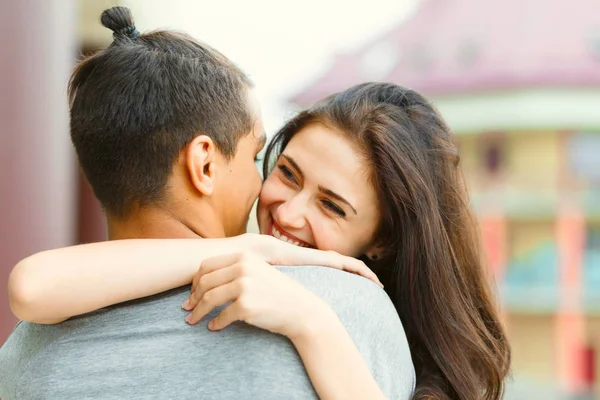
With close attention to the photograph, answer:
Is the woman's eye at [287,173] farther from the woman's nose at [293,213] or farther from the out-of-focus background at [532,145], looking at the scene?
the out-of-focus background at [532,145]

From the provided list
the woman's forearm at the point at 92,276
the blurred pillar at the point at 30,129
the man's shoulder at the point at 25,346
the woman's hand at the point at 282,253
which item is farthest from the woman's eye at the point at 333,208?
the blurred pillar at the point at 30,129

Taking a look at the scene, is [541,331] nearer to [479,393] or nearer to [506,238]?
[506,238]

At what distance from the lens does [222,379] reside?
41.7 inches

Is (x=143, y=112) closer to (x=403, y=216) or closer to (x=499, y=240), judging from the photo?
(x=403, y=216)

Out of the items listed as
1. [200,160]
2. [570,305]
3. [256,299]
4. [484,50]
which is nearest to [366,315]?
[256,299]

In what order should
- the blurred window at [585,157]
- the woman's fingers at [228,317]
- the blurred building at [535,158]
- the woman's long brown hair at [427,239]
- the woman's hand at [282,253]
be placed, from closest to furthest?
the woman's fingers at [228,317]
the woman's hand at [282,253]
the woman's long brown hair at [427,239]
the blurred building at [535,158]
the blurred window at [585,157]

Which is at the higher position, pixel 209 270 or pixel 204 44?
pixel 204 44

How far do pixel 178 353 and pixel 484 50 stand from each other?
1523cm

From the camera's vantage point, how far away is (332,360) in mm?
1074

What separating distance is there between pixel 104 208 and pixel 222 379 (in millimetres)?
345

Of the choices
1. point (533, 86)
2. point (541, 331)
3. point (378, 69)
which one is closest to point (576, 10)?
point (533, 86)

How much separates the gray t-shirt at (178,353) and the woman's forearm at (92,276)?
30 millimetres

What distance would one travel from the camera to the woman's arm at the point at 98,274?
1105 millimetres

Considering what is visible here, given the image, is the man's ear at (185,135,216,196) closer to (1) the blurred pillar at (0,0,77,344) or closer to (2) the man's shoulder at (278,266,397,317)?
(2) the man's shoulder at (278,266,397,317)
